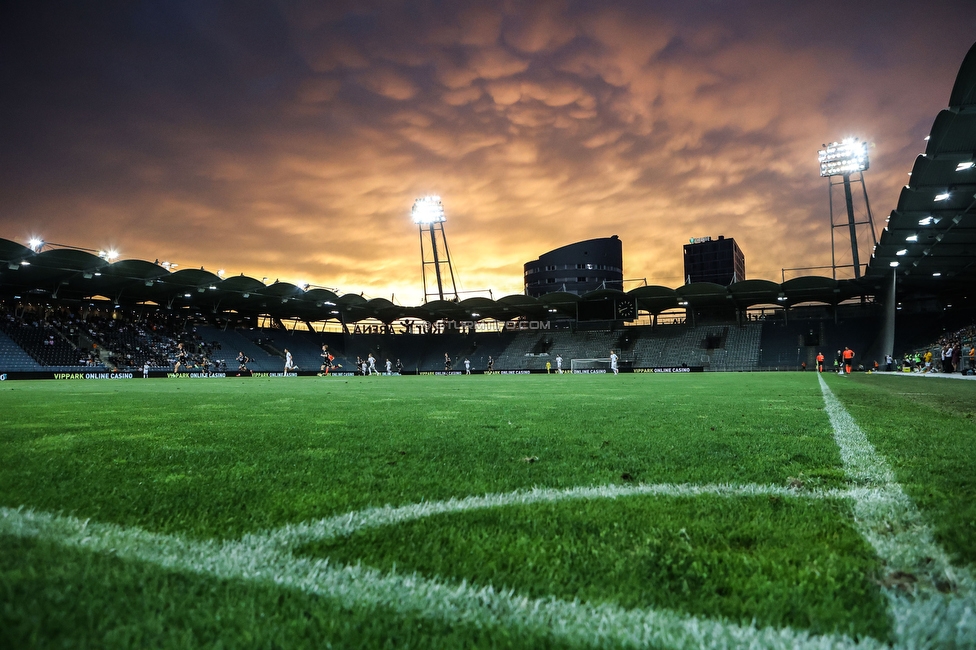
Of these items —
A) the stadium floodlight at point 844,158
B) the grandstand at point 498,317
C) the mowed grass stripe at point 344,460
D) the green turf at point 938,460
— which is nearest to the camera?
the green turf at point 938,460

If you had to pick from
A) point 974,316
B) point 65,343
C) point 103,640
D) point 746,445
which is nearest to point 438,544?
point 103,640

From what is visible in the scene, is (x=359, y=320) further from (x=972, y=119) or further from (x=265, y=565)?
(x=265, y=565)

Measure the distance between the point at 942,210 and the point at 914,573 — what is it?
2517 centimetres

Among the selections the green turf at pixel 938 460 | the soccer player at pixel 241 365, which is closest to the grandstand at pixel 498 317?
the soccer player at pixel 241 365

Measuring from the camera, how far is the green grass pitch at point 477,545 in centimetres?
119

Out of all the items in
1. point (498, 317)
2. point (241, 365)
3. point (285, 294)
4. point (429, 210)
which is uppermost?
point (429, 210)

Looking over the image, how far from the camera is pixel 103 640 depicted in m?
1.10

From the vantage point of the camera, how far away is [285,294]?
1667 inches

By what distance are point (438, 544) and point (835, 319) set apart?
5150 cm

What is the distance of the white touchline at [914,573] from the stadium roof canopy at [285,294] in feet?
116

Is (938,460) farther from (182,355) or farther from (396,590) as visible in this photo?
(182,355)

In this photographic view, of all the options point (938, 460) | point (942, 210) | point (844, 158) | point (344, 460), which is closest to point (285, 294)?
point (942, 210)

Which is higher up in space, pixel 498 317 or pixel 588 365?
pixel 498 317

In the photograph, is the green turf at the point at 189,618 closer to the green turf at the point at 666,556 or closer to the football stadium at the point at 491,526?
the football stadium at the point at 491,526
